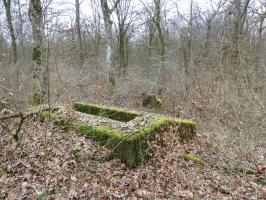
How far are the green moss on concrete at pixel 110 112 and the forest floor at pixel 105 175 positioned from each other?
1773mm

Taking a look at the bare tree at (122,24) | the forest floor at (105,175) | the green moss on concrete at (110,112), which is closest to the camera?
the forest floor at (105,175)

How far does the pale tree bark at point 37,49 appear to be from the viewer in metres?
8.47

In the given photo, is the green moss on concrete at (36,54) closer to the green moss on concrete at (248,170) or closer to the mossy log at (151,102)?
the mossy log at (151,102)

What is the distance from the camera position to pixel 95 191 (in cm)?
461

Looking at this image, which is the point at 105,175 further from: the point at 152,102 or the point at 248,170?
the point at 152,102

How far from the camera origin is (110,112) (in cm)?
814

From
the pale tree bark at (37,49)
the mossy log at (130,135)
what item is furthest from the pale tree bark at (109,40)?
the mossy log at (130,135)

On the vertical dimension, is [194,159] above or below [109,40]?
below

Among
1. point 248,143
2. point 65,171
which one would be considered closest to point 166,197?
point 65,171

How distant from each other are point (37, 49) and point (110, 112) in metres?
3.21

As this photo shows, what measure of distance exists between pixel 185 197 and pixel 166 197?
0.32 meters

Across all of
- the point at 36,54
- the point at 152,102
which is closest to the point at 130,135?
the point at 36,54

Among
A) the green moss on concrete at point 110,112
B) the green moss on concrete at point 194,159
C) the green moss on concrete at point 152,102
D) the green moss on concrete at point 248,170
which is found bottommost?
the green moss on concrete at point 248,170

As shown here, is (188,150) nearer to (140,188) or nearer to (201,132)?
(201,132)
